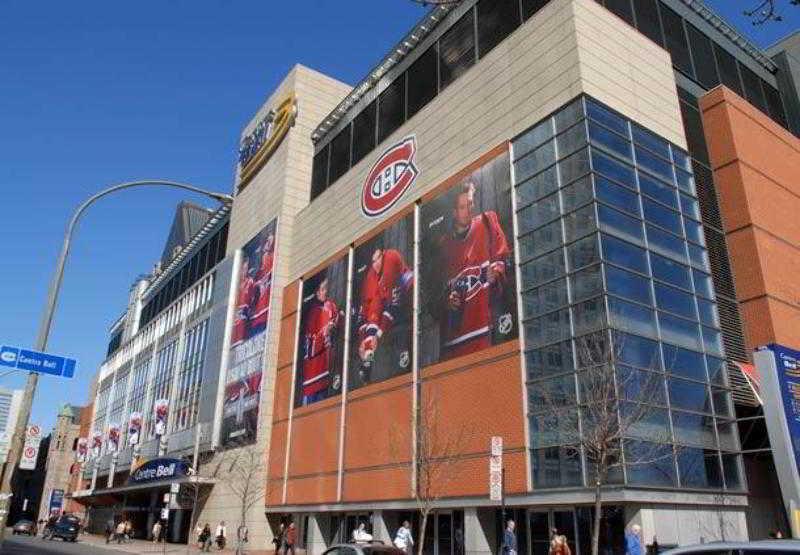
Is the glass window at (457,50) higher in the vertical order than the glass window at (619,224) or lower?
higher

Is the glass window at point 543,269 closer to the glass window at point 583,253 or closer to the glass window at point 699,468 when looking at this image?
the glass window at point 583,253

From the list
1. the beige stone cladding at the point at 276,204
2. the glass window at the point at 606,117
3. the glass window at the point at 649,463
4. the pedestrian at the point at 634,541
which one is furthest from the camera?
the beige stone cladding at the point at 276,204

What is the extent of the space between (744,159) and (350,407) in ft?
72.8

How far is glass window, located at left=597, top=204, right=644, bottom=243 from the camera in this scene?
23.6m

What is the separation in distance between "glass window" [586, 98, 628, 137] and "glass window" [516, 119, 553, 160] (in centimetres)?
174

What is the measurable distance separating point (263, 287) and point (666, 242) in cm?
2946

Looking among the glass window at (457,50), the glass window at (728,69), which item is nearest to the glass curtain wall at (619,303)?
the glass window at (457,50)

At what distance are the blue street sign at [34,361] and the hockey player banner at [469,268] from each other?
16.0m

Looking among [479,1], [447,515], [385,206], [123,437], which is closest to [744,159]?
[479,1]

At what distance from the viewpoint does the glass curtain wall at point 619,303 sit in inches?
848

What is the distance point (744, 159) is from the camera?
30031mm

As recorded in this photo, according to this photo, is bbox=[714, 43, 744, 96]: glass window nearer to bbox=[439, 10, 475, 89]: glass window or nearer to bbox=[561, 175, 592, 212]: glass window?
bbox=[439, 10, 475, 89]: glass window

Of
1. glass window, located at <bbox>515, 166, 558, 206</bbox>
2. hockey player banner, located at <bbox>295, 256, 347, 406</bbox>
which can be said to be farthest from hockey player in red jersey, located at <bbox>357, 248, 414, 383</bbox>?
glass window, located at <bbox>515, 166, 558, 206</bbox>

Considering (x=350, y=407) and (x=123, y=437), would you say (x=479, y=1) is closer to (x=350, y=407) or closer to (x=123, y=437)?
(x=350, y=407)
